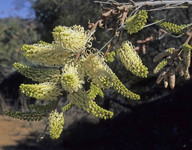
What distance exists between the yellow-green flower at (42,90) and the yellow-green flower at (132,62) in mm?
217

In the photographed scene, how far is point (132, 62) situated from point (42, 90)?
0.27 m

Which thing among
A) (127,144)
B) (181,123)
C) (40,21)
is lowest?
(127,144)

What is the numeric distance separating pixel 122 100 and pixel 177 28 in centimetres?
225

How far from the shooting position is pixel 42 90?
580 mm

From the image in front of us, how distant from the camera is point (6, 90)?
5.16 meters

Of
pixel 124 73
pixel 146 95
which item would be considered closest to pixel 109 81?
pixel 124 73

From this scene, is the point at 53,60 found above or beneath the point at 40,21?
beneath

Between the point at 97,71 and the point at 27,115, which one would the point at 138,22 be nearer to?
the point at 97,71

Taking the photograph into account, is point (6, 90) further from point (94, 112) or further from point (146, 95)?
point (94, 112)

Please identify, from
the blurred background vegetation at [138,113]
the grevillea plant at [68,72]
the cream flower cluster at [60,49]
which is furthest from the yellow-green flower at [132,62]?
the blurred background vegetation at [138,113]

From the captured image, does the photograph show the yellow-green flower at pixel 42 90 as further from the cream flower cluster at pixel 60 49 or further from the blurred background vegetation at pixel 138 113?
the blurred background vegetation at pixel 138 113

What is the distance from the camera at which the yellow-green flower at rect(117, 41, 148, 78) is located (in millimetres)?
643

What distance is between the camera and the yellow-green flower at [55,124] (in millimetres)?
561

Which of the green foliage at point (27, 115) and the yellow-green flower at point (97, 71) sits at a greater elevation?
the yellow-green flower at point (97, 71)
